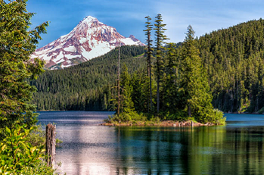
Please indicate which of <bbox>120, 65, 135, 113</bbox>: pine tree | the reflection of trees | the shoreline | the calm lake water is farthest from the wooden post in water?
<bbox>120, 65, 135, 113</bbox>: pine tree

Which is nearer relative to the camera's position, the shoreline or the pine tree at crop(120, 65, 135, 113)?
the shoreline

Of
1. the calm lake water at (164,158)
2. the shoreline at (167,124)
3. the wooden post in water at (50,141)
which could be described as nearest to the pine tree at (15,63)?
the calm lake water at (164,158)

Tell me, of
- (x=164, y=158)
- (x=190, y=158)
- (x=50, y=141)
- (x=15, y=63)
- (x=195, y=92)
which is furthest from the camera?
(x=195, y=92)

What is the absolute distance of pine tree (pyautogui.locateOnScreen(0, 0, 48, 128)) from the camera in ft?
69.7

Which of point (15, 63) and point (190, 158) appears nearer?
point (15, 63)

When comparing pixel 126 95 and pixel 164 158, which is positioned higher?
pixel 126 95

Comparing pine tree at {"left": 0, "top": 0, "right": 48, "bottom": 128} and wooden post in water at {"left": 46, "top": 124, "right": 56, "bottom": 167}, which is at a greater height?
pine tree at {"left": 0, "top": 0, "right": 48, "bottom": 128}

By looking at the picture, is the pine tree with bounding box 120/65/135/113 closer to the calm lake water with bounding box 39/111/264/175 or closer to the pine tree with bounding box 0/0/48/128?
the calm lake water with bounding box 39/111/264/175

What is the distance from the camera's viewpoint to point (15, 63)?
68.9 feet

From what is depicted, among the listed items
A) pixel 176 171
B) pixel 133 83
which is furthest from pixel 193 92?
pixel 176 171

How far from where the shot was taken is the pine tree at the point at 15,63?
21234mm

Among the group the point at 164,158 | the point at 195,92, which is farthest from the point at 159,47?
the point at 164,158

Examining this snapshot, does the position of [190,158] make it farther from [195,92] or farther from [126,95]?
[126,95]

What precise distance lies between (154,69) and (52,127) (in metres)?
58.9
